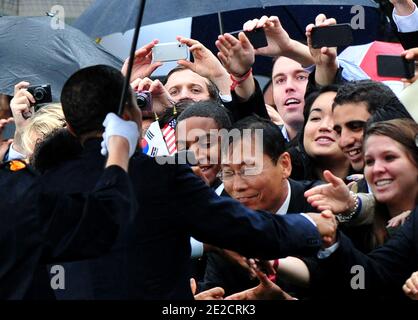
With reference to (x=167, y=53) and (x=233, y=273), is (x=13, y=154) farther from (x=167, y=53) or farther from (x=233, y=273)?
(x=233, y=273)

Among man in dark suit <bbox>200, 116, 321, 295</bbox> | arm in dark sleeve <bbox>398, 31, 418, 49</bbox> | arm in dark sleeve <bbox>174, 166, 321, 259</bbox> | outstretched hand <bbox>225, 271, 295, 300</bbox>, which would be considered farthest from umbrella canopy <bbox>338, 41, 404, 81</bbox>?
arm in dark sleeve <bbox>174, 166, 321, 259</bbox>

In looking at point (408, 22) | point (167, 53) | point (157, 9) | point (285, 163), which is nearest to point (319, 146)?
point (285, 163)

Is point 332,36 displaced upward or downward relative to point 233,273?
upward

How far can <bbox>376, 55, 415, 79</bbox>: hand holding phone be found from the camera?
221 inches

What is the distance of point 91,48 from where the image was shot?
805cm

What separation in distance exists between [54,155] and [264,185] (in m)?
1.08

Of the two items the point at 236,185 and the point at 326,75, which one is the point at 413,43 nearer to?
the point at 326,75

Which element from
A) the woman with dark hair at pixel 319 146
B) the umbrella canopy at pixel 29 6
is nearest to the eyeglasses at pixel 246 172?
the woman with dark hair at pixel 319 146

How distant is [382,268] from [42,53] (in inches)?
134

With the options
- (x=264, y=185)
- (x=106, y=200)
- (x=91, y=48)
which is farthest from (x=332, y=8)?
(x=106, y=200)

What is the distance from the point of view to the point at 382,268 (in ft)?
16.9

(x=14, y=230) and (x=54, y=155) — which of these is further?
(x=54, y=155)

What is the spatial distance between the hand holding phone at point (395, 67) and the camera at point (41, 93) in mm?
2144

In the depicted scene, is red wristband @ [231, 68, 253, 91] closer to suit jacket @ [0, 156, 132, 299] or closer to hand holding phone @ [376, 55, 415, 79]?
hand holding phone @ [376, 55, 415, 79]
